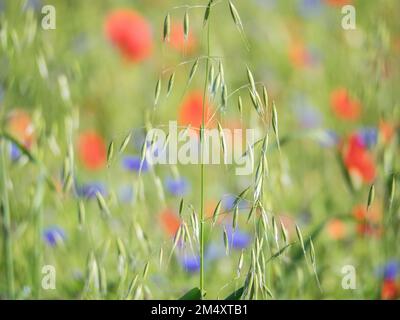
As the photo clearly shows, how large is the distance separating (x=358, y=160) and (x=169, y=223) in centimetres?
41

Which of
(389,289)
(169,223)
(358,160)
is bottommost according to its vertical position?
(389,289)

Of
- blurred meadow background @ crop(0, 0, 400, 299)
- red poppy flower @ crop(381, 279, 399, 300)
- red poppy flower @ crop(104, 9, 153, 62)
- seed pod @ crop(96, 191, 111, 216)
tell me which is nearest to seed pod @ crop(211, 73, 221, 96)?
blurred meadow background @ crop(0, 0, 400, 299)

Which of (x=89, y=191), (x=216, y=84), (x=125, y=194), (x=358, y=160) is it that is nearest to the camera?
(x=216, y=84)

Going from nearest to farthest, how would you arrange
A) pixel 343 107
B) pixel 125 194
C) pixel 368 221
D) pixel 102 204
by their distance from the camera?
pixel 102 204 < pixel 368 221 < pixel 125 194 < pixel 343 107

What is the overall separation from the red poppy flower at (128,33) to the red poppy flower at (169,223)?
0.71 metres

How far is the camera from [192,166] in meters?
2.49

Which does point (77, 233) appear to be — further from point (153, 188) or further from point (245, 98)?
point (245, 98)

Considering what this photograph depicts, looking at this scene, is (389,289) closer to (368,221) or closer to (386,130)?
(368,221)

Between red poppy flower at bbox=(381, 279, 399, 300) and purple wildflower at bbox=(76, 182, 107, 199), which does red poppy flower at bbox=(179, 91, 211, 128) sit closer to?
purple wildflower at bbox=(76, 182, 107, 199)

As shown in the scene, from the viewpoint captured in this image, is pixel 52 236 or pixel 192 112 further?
pixel 192 112

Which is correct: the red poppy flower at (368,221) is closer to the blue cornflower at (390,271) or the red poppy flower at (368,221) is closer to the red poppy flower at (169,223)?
the blue cornflower at (390,271)

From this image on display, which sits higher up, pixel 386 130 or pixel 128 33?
pixel 128 33

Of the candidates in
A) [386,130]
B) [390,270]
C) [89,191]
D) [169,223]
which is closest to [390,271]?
[390,270]

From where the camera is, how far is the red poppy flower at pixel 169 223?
6.28ft
